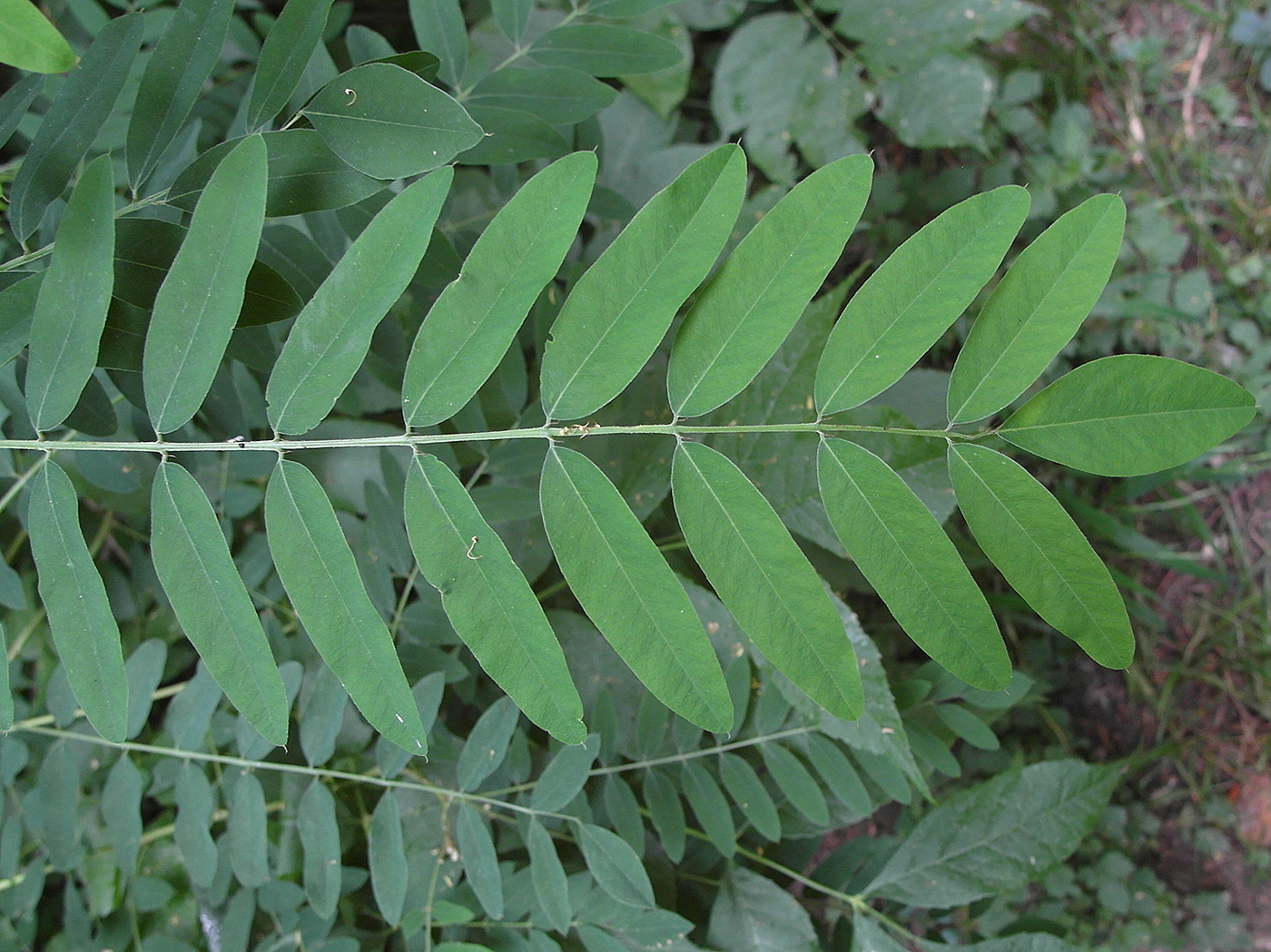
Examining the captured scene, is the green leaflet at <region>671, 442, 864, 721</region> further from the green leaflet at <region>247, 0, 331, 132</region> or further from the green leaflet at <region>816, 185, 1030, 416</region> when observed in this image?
the green leaflet at <region>247, 0, 331, 132</region>

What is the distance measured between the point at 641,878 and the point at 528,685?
0.62 m

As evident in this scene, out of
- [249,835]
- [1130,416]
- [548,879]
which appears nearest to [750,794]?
[548,879]

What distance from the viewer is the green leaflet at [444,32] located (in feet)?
4.39

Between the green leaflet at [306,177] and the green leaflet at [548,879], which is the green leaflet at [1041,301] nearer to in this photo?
the green leaflet at [306,177]

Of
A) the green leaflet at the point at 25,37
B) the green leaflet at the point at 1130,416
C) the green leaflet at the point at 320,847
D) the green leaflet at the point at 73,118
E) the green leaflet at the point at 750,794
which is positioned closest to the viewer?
the green leaflet at the point at 25,37

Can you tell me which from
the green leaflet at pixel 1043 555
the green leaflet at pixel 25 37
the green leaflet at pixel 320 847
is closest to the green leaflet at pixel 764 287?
the green leaflet at pixel 1043 555

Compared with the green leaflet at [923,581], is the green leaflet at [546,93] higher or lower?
higher

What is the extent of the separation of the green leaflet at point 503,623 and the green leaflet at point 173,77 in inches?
23.3

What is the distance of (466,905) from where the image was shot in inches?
62.5

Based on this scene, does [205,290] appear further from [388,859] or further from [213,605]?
[388,859]

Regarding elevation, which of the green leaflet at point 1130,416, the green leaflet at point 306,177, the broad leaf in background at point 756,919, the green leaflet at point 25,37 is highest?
the green leaflet at point 25,37

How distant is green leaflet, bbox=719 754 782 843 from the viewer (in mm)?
1558

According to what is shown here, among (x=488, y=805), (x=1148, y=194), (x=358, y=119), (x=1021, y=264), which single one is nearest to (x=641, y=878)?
(x=488, y=805)

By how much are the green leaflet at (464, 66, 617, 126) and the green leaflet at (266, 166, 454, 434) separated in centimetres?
47
